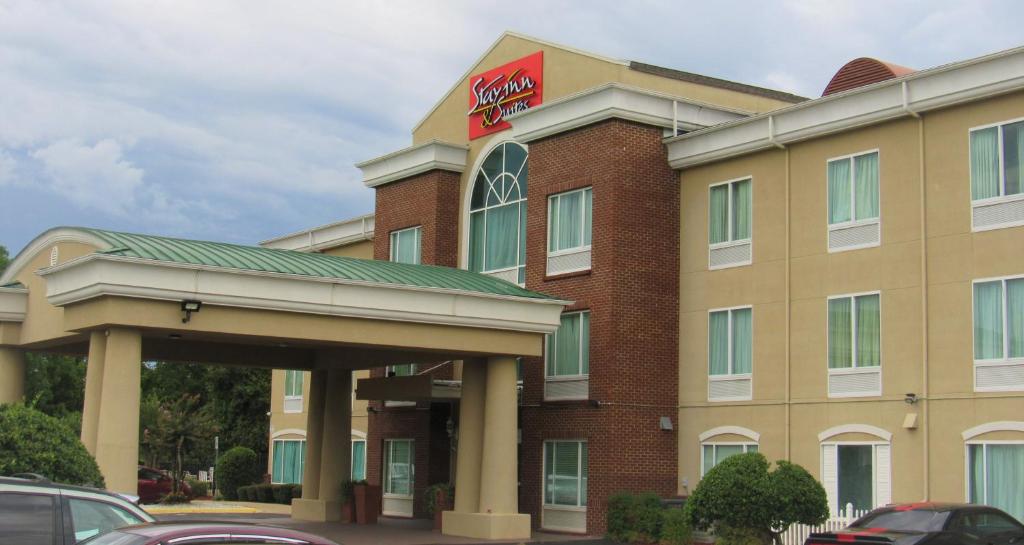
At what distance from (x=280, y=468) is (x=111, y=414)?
73.6ft

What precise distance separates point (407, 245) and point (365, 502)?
8.20 meters

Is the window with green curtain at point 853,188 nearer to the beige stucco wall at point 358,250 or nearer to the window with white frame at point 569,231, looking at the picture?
the window with white frame at point 569,231

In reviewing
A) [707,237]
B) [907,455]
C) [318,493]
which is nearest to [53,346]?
[318,493]

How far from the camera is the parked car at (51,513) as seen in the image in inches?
485

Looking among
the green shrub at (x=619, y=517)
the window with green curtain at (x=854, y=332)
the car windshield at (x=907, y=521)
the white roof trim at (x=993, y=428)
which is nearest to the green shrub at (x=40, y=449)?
the car windshield at (x=907, y=521)

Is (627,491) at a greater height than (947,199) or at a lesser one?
lesser

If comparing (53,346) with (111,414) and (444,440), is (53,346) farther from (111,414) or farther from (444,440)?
(444,440)

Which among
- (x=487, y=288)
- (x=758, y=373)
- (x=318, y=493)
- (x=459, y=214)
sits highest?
(x=459, y=214)

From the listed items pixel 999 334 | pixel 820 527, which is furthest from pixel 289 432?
pixel 999 334

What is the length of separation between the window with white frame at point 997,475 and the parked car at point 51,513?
16637mm

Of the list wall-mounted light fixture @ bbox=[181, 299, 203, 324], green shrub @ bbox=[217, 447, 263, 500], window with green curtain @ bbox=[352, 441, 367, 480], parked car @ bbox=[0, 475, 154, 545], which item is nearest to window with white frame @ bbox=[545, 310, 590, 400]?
wall-mounted light fixture @ bbox=[181, 299, 203, 324]

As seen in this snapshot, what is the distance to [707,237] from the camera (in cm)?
3020

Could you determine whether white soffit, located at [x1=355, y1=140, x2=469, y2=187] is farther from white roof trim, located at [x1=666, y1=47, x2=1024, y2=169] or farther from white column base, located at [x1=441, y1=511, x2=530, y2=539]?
white column base, located at [x1=441, y1=511, x2=530, y2=539]

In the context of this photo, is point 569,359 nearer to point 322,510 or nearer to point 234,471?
point 322,510
